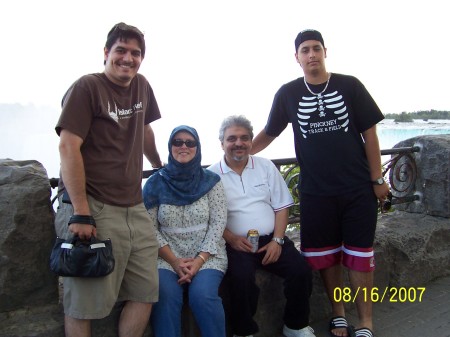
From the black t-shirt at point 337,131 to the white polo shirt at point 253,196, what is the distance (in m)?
0.29

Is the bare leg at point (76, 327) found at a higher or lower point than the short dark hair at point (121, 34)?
lower

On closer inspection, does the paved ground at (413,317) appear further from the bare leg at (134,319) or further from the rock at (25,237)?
the rock at (25,237)

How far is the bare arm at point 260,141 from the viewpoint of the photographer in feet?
10.6

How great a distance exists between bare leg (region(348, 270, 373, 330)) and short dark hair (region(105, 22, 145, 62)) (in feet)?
7.07

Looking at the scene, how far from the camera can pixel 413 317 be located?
322 cm

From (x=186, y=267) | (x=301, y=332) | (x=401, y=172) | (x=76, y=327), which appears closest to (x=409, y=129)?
(x=401, y=172)

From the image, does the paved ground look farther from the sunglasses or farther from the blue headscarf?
the sunglasses

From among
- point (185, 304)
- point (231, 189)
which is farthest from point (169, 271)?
point (231, 189)

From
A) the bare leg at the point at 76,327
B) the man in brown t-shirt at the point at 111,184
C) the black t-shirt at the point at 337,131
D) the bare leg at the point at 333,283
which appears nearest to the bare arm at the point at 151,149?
the man in brown t-shirt at the point at 111,184

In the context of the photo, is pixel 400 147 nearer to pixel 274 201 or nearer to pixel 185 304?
pixel 274 201

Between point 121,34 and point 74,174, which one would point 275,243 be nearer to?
point 74,174

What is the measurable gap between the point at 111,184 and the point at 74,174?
247 mm

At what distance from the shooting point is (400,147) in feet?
14.2

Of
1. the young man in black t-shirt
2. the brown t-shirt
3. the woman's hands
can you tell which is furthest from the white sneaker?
the brown t-shirt
